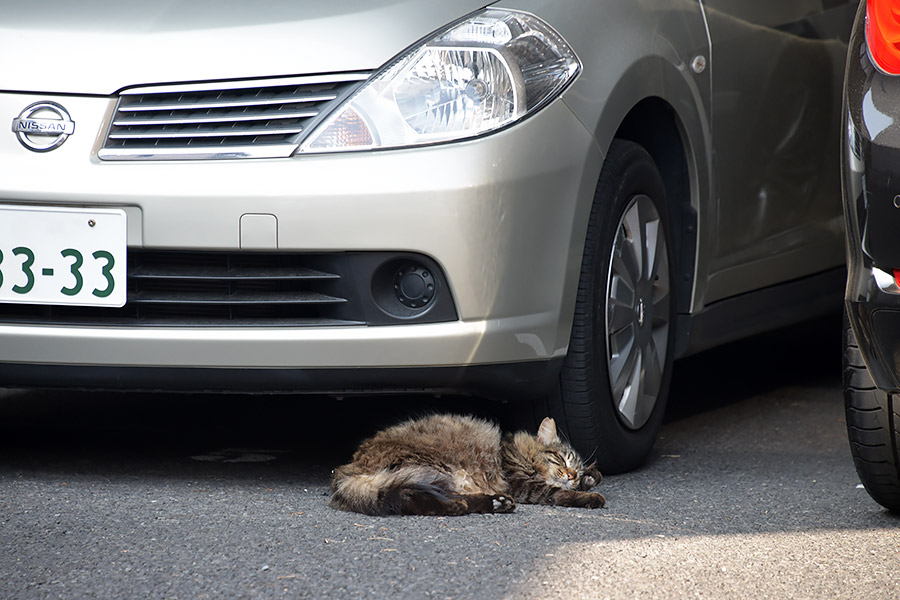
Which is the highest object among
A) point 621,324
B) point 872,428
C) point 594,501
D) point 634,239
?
point 634,239

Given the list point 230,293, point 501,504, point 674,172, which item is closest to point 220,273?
point 230,293

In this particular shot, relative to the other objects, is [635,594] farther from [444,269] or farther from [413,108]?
[413,108]

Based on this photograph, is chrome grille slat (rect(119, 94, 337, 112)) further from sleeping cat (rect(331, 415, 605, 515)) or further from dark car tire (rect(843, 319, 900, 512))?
dark car tire (rect(843, 319, 900, 512))

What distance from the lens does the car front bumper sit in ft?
10.1

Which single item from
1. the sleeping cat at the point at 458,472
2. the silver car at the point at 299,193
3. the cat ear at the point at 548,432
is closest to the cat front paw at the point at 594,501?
the sleeping cat at the point at 458,472

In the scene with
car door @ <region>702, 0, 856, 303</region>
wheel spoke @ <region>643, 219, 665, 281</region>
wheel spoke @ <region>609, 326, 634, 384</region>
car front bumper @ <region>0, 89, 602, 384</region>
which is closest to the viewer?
car front bumper @ <region>0, 89, 602, 384</region>

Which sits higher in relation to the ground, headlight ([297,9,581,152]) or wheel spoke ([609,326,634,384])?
headlight ([297,9,581,152])

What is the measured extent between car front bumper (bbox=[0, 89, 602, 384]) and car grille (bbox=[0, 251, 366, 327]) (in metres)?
0.04

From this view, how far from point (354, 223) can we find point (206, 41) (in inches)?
22.4

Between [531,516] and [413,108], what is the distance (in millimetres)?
1016

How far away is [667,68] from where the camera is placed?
12.1 feet

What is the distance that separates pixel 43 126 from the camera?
315cm

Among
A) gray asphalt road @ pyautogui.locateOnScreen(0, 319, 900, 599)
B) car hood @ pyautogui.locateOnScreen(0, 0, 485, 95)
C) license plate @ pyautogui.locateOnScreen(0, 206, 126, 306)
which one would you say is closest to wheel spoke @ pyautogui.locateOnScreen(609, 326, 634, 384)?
gray asphalt road @ pyautogui.locateOnScreen(0, 319, 900, 599)

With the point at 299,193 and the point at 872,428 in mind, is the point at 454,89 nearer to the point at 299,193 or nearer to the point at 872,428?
the point at 299,193
